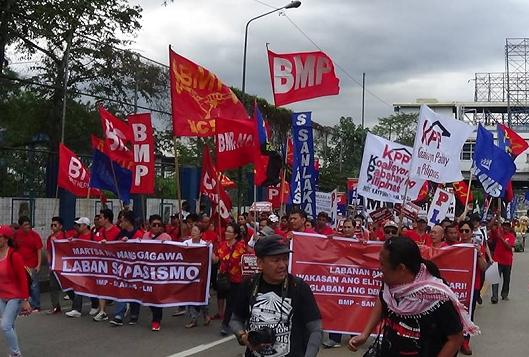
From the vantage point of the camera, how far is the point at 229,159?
9867 mm

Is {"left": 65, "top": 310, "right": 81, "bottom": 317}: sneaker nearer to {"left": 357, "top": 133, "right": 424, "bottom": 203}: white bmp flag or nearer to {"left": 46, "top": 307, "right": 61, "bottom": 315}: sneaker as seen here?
{"left": 46, "top": 307, "right": 61, "bottom": 315}: sneaker

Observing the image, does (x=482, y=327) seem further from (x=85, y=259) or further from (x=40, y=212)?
(x=40, y=212)

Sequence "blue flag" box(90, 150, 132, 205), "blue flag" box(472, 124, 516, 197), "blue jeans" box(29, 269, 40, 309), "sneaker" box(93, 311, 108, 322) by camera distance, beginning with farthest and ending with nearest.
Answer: "blue flag" box(472, 124, 516, 197) → "blue flag" box(90, 150, 132, 205) → "blue jeans" box(29, 269, 40, 309) → "sneaker" box(93, 311, 108, 322)

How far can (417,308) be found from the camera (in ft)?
11.3

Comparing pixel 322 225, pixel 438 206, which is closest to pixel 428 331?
pixel 322 225

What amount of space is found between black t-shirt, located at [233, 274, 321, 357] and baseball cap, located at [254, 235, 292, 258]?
177 mm

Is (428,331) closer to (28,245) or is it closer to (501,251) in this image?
(28,245)

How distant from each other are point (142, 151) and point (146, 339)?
3.68 meters

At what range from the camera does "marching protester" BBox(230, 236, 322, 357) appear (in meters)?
3.58

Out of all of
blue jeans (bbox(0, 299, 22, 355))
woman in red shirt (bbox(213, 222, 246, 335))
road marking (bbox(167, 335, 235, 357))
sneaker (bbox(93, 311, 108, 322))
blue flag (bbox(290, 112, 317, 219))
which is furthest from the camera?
blue flag (bbox(290, 112, 317, 219))

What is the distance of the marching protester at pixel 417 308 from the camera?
339 cm

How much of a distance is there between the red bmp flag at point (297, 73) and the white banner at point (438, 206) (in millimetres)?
5715

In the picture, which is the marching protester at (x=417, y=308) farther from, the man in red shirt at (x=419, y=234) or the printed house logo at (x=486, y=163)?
the printed house logo at (x=486, y=163)

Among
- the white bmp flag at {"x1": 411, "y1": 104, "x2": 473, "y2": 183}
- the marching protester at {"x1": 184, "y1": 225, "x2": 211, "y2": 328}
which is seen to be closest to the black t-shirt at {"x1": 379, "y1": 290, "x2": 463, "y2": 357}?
the marching protester at {"x1": 184, "y1": 225, "x2": 211, "y2": 328}
